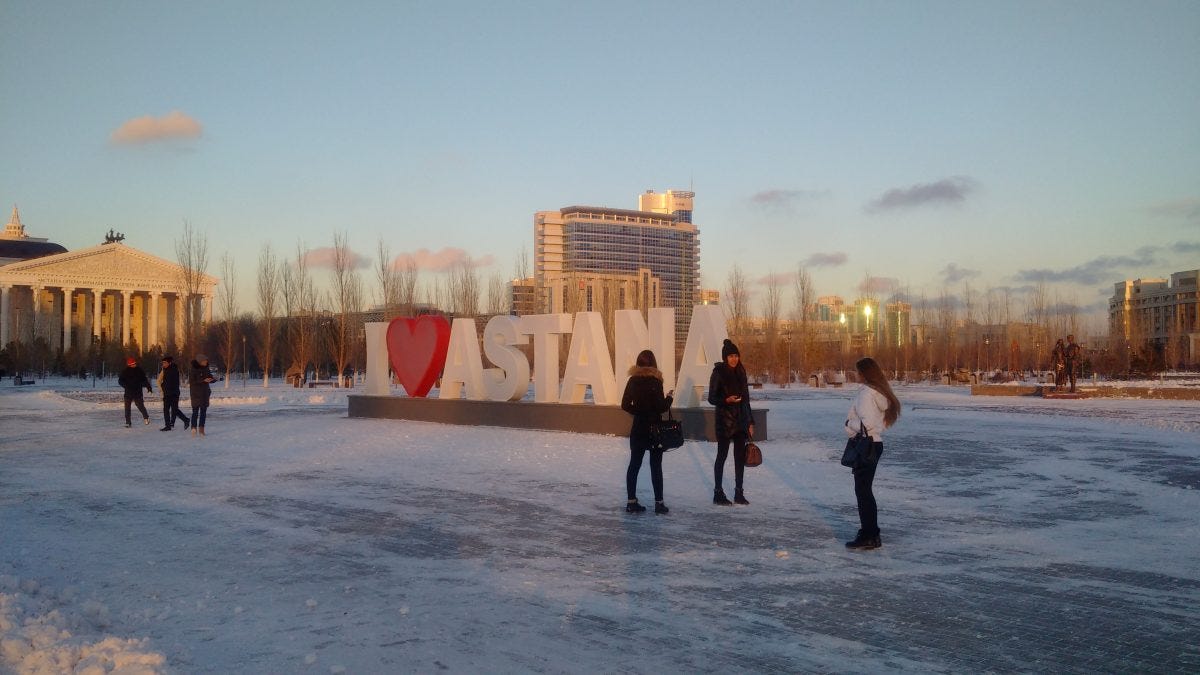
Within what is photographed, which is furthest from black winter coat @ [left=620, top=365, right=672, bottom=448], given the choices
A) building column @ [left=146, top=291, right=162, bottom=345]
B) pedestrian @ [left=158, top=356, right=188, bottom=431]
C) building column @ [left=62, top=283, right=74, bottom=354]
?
building column @ [left=146, top=291, right=162, bottom=345]

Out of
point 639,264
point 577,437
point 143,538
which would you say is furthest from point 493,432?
point 639,264

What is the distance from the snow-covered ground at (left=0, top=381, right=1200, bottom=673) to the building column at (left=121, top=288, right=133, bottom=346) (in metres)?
82.8

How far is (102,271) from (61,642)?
312 ft

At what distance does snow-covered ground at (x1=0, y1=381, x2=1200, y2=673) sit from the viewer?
504 cm

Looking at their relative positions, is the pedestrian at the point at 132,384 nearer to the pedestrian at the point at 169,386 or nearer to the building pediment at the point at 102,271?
the pedestrian at the point at 169,386

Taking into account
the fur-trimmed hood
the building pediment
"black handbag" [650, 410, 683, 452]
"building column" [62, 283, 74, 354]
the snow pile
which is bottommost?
the snow pile

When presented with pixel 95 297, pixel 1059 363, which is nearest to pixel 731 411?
pixel 1059 363

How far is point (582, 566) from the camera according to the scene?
7.20 metres

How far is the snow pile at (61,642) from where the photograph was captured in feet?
14.8

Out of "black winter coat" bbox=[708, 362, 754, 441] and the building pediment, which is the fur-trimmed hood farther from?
the building pediment

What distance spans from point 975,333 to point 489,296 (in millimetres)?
40259

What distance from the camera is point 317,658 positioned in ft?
16.1

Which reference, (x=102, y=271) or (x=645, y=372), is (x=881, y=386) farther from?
(x=102, y=271)

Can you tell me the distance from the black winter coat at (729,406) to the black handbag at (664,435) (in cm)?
56
